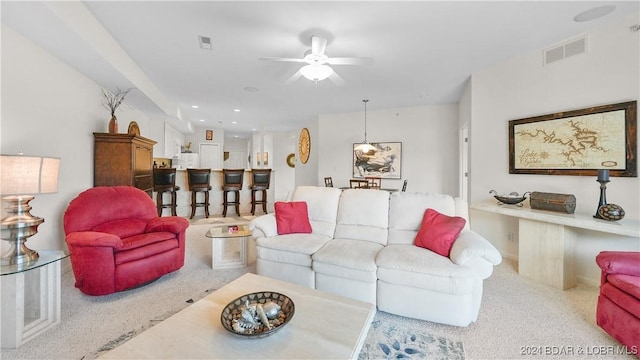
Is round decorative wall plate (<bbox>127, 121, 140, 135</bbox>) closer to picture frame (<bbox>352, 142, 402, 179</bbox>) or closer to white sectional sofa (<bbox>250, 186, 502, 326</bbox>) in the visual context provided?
white sectional sofa (<bbox>250, 186, 502, 326</bbox>)

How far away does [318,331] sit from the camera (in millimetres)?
1270

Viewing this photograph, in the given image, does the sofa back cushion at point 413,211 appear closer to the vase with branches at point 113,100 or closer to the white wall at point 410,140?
the white wall at point 410,140

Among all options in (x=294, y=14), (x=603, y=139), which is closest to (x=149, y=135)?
(x=294, y=14)

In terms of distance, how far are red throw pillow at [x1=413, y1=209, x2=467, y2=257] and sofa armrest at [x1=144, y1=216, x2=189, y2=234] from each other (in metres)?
2.47

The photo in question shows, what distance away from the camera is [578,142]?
278 centimetres

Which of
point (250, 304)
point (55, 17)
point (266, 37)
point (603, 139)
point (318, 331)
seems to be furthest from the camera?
point (266, 37)

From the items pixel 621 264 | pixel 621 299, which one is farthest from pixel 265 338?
pixel 621 264

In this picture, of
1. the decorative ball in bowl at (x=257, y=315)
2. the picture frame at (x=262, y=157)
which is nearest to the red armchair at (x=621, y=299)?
the decorative ball in bowl at (x=257, y=315)

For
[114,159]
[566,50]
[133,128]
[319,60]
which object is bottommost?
[114,159]

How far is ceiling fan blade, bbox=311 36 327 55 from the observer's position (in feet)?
7.89

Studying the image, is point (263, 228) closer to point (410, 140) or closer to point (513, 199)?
point (513, 199)

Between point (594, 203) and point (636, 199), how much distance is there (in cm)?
29

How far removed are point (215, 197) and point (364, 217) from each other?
15.0 feet

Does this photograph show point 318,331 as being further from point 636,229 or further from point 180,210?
point 180,210
